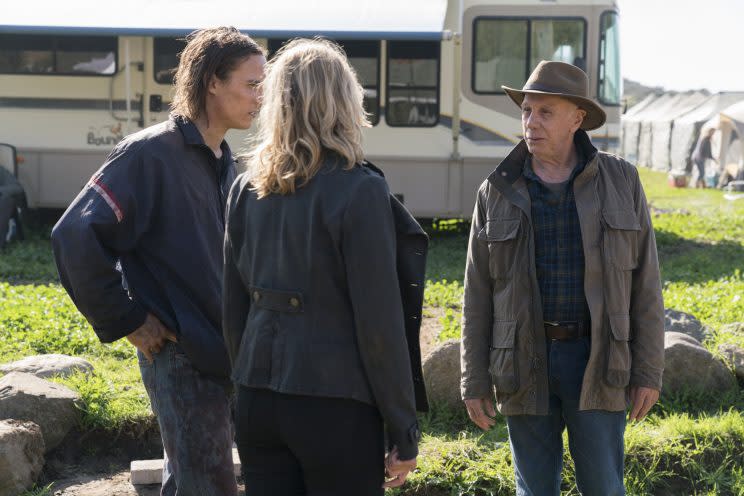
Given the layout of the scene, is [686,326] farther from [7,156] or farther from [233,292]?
A: [7,156]

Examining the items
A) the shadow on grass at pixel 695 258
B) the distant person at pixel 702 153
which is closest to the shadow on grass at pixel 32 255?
the shadow on grass at pixel 695 258

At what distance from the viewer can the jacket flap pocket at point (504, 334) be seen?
340cm

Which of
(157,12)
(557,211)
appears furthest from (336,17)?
(557,211)

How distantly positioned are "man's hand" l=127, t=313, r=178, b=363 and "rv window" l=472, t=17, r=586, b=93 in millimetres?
9689

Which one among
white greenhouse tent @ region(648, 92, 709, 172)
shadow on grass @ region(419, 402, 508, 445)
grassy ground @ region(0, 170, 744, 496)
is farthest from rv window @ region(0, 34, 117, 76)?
white greenhouse tent @ region(648, 92, 709, 172)

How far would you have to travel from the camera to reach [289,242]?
266 cm

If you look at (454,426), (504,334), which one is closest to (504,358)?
(504,334)

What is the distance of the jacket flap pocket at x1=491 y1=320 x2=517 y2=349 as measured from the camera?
11.2ft

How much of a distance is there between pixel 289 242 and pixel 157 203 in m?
0.74

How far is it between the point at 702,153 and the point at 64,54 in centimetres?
1570

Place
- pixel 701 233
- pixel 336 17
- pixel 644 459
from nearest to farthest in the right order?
pixel 644 459, pixel 336 17, pixel 701 233

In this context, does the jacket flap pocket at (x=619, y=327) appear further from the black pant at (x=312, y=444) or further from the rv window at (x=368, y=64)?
the rv window at (x=368, y=64)

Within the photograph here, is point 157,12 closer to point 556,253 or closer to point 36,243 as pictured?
point 36,243

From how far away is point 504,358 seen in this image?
3.43 meters
